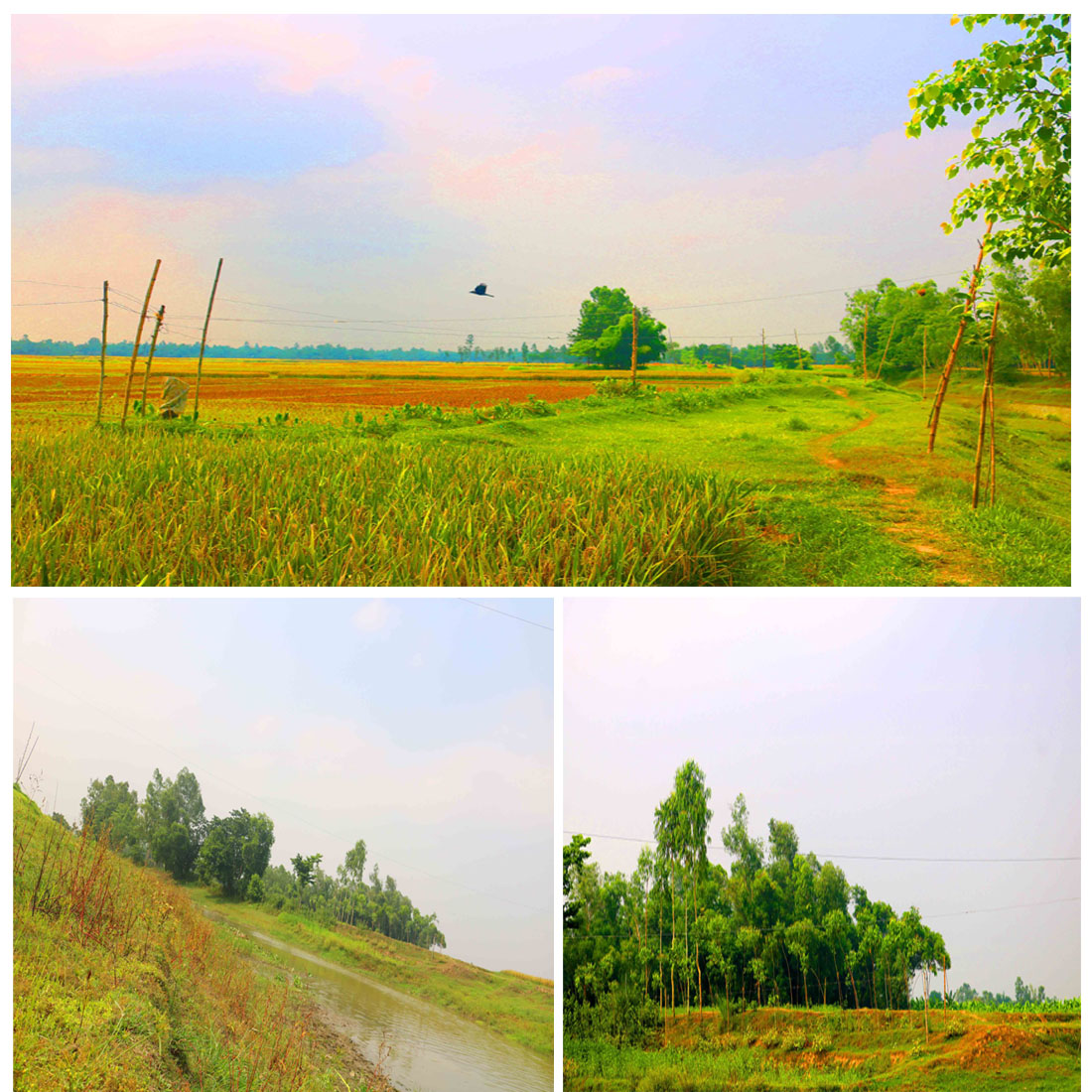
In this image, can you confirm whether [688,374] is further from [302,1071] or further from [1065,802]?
[302,1071]

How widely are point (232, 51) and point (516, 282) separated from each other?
1.84 m

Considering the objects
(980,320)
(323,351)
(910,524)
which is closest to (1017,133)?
(980,320)

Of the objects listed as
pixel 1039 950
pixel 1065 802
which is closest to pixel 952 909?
pixel 1039 950

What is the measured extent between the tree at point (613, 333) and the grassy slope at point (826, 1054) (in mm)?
3343

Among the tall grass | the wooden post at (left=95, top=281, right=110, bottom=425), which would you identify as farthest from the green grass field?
the wooden post at (left=95, top=281, right=110, bottom=425)

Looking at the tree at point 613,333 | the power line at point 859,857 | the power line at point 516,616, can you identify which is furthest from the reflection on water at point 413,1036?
the tree at point 613,333

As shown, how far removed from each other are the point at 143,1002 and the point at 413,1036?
997 mm

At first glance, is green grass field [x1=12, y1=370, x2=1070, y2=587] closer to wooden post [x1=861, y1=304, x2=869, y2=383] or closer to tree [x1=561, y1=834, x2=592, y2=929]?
wooden post [x1=861, y1=304, x2=869, y2=383]

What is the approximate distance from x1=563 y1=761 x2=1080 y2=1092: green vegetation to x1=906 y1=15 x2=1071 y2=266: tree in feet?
11.4

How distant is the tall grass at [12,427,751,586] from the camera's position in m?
3.32

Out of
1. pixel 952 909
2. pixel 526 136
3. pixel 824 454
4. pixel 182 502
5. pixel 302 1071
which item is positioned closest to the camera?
pixel 302 1071

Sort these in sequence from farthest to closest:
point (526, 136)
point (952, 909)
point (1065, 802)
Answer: point (526, 136), point (1065, 802), point (952, 909)

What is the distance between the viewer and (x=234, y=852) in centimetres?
287

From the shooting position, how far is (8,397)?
12.5 ft
